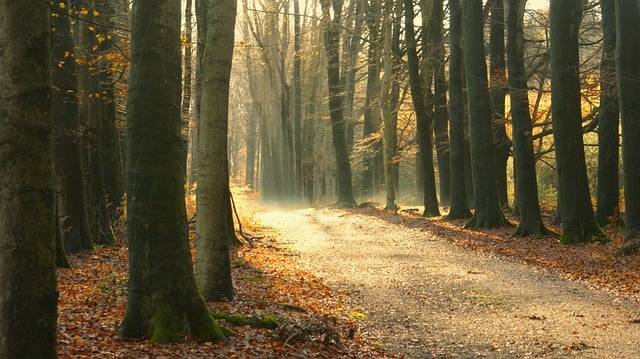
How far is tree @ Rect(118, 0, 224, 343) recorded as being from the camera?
6.95 meters

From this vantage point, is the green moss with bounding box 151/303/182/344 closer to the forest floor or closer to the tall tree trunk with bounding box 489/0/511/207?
the forest floor

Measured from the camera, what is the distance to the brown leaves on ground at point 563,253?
1200 cm

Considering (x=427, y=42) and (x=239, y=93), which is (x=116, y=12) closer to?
(x=427, y=42)

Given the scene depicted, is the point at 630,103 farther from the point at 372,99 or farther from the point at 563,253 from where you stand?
the point at 372,99

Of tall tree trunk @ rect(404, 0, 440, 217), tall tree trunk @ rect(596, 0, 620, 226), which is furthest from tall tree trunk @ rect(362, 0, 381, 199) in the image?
tall tree trunk @ rect(596, 0, 620, 226)

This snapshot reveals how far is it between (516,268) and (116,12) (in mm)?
12265

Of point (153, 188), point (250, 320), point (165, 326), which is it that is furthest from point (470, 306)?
point (153, 188)

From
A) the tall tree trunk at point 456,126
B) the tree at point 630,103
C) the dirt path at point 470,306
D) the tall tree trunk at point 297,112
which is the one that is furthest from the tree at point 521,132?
the tall tree trunk at point 297,112

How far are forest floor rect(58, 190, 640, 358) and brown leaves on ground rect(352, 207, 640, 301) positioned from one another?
4cm

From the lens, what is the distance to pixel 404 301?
11.0 metres

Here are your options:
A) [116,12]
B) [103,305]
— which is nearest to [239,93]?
[116,12]

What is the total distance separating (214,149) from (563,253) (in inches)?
362

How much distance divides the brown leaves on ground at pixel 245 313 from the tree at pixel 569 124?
7116mm

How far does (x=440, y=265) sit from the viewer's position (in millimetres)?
14617
